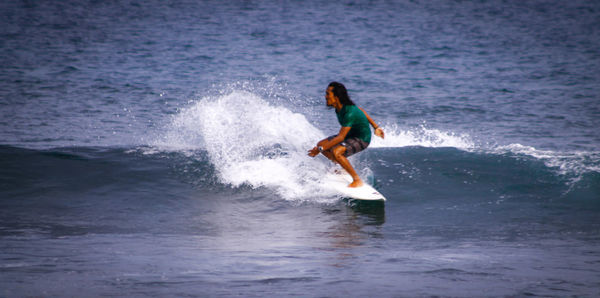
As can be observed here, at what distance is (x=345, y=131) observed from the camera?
8.46 m

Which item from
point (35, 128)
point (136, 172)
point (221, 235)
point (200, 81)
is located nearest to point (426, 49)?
point (200, 81)

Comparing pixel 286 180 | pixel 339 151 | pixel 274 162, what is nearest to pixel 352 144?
pixel 339 151

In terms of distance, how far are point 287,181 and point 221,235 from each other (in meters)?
2.55

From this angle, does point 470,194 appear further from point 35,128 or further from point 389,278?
point 35,128

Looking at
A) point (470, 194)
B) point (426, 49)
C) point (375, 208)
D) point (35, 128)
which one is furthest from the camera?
point (426, 49)

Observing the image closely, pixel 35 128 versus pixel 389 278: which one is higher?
pixel 389 278

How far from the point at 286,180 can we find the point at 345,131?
1.71 m

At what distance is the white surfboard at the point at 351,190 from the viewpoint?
8734mm

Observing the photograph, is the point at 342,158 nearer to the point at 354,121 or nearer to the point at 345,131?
the point at 345,131

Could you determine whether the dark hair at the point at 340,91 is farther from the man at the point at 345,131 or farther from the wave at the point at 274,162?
the wave at the point at 274,162

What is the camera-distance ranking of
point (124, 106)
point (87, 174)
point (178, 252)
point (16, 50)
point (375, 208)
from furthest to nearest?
1. point (16, 50)
2. point (124, 106)
3. point (87, 174)
4. point (375, 208)
5. point (178, 252)

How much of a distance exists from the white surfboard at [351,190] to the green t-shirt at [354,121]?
2.32ft

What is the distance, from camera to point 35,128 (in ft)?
49.3

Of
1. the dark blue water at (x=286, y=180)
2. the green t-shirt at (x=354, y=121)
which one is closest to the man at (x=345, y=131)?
the green t-shirt at (x=354, y=121)
